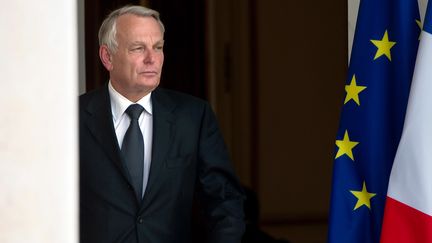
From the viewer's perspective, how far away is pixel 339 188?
498 cm

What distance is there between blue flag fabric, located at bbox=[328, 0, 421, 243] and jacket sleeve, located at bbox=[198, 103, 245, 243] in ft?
1.51

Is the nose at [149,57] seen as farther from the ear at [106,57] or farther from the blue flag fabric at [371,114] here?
the blue flag fabric at [371,114]

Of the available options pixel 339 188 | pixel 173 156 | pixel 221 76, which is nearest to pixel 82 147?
pixel 173 156

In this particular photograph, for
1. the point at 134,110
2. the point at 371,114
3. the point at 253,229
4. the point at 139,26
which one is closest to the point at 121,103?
the point at 134,110

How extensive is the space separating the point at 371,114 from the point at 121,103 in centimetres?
103

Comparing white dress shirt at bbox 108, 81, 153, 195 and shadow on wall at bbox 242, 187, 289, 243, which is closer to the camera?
white dress shirt at bbox 108, 81, 153, 195

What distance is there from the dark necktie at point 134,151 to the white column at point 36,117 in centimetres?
102

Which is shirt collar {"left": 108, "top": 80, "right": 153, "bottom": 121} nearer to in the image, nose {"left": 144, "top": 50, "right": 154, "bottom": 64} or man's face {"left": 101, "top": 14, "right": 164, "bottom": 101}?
man's face {"left": 101, "top": 14, "right": 164, "bottom": 101}

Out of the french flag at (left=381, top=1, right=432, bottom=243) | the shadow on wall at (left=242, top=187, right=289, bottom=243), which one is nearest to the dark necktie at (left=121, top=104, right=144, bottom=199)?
the french flag at (left=381, top=1, right=432, bottom=243)

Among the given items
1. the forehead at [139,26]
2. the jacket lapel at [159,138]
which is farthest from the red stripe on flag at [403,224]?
the forehead at [139,26]

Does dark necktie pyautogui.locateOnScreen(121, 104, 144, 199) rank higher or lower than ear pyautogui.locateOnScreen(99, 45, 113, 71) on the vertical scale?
lower

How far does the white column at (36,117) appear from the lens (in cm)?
367

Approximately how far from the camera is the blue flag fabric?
4.91 metres

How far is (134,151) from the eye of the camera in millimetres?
4750
